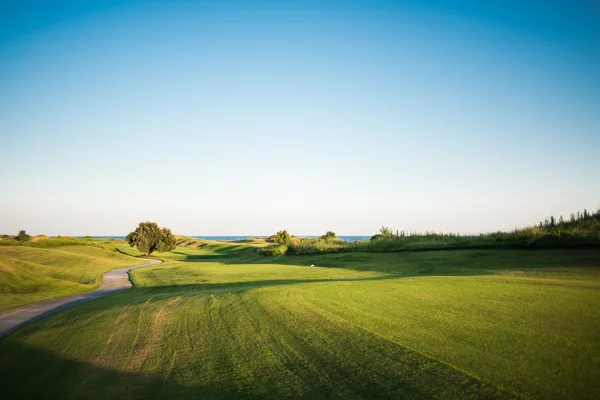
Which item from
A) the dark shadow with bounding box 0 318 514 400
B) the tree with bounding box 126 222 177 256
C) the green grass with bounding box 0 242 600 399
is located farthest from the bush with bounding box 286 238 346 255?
the dark shadow with bounding box 0 318 514 400

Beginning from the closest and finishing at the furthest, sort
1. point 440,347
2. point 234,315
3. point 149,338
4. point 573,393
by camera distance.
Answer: point 573,393, point 440,347, point 149,338, point 234,315

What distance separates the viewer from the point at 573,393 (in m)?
3.67

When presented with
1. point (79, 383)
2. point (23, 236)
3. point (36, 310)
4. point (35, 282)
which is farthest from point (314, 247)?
point (23, 236)

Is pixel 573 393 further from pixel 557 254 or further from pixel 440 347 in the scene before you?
pixel 557 254

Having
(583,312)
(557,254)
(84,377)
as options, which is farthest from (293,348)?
(557,254)

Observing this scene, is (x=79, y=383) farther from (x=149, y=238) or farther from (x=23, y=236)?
(x=23, y=236)

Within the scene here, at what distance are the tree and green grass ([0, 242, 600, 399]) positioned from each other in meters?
41.5

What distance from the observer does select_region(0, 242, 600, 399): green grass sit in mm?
4469

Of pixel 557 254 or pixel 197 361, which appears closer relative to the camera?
pixel 197 361

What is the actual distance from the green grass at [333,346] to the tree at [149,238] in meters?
41.5

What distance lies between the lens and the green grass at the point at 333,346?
4469 mm

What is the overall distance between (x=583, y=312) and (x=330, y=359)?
4.79 metres

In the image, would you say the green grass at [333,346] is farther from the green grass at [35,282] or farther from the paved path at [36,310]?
the green grass at [35,282]

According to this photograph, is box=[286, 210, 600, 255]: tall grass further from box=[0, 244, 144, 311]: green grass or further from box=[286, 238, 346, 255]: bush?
box=[0, 244, 144, 311]: green grass
